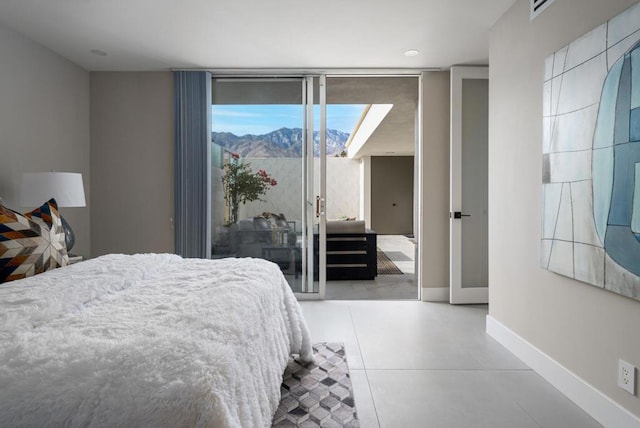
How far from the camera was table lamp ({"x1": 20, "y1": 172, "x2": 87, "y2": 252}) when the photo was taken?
9.63 ft

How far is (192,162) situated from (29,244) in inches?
87.3

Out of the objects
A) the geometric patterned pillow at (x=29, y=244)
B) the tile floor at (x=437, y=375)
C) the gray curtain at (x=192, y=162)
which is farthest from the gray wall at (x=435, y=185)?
the geometric patterned pillow at (x=29, y=244)

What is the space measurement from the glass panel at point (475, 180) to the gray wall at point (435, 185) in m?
0.20

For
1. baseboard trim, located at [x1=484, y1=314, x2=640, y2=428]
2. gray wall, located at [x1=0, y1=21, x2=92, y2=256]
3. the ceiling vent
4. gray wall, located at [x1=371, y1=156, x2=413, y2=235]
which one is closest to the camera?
baseboard trim, located at [x1=484, y1=314, x2=640, y2=428]

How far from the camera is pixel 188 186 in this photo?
4129 mm

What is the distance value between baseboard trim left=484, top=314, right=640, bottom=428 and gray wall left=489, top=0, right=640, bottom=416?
0.12ft

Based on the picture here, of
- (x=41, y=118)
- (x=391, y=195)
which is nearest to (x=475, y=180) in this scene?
(x=41, y=118)

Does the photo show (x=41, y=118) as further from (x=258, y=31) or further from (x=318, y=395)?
(x=318, y=395)

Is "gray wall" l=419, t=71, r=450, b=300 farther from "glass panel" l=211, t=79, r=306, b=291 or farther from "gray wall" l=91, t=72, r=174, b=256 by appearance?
"gray wall" l=91, t=72, r=174, b=256

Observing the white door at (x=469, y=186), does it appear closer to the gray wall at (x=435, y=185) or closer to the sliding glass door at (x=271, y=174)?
the gray wall at (x=435, y=185)

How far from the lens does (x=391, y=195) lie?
1231cm

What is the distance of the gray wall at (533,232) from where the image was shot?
73.7 inches

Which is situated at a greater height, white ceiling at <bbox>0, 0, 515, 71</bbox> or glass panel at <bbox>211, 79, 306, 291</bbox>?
white ceiling at <bbox>0, 0, 515, 71</bbox>

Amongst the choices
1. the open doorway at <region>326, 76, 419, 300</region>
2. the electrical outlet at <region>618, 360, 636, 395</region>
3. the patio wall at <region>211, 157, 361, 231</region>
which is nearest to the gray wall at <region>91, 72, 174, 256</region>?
the patio wall at <region>211, 157, 361, 231</region>
